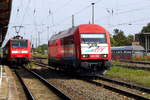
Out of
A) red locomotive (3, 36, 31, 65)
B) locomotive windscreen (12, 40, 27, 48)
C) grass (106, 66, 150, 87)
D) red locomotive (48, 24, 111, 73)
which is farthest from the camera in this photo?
locomotive windscreen (12, 40, 27, 48)

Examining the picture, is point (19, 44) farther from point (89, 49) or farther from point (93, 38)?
point (89, 49)

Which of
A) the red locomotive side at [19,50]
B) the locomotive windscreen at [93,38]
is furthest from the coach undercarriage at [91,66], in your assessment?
the red locomotive side at [19,50]

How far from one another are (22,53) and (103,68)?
15052 mm

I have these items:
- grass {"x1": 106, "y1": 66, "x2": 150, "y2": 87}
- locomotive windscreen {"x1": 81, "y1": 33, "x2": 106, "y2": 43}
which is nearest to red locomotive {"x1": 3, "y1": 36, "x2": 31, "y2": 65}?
grass {"x1": 106, "y1": 66, "x2": 150, "y2": 87}

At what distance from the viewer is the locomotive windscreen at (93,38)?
18.2m

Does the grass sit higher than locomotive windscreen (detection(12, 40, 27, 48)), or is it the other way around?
locomotive windscreen (detection(12, 40, 27, 48))

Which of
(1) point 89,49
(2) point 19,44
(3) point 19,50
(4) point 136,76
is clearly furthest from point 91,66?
(2) point 19,44

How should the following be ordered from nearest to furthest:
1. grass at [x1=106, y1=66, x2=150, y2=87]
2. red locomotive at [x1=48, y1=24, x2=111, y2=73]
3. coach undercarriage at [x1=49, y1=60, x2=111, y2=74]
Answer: grass at [x1=106, y1=66, x2=150, y2=87] → coach undercarriage at [x1=49, y1=60, x2=111, y2=74] → red locomotive at [x1=48, y1=24, x2=111, y2=73]

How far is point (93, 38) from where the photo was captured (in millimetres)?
18438

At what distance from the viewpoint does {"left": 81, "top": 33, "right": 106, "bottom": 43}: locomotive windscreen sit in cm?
1823

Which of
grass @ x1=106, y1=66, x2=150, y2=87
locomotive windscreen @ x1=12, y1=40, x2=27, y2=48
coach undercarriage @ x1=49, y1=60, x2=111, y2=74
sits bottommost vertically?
grass @ x1=106, y1=66, x2=150, y2=87

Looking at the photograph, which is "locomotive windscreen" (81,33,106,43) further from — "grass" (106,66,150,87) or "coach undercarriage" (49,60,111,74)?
"grass" (106,66,150,87)

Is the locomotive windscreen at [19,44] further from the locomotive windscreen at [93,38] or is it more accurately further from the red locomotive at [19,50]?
the locomotive windscreen at [93,38]

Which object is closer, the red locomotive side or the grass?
the grass
